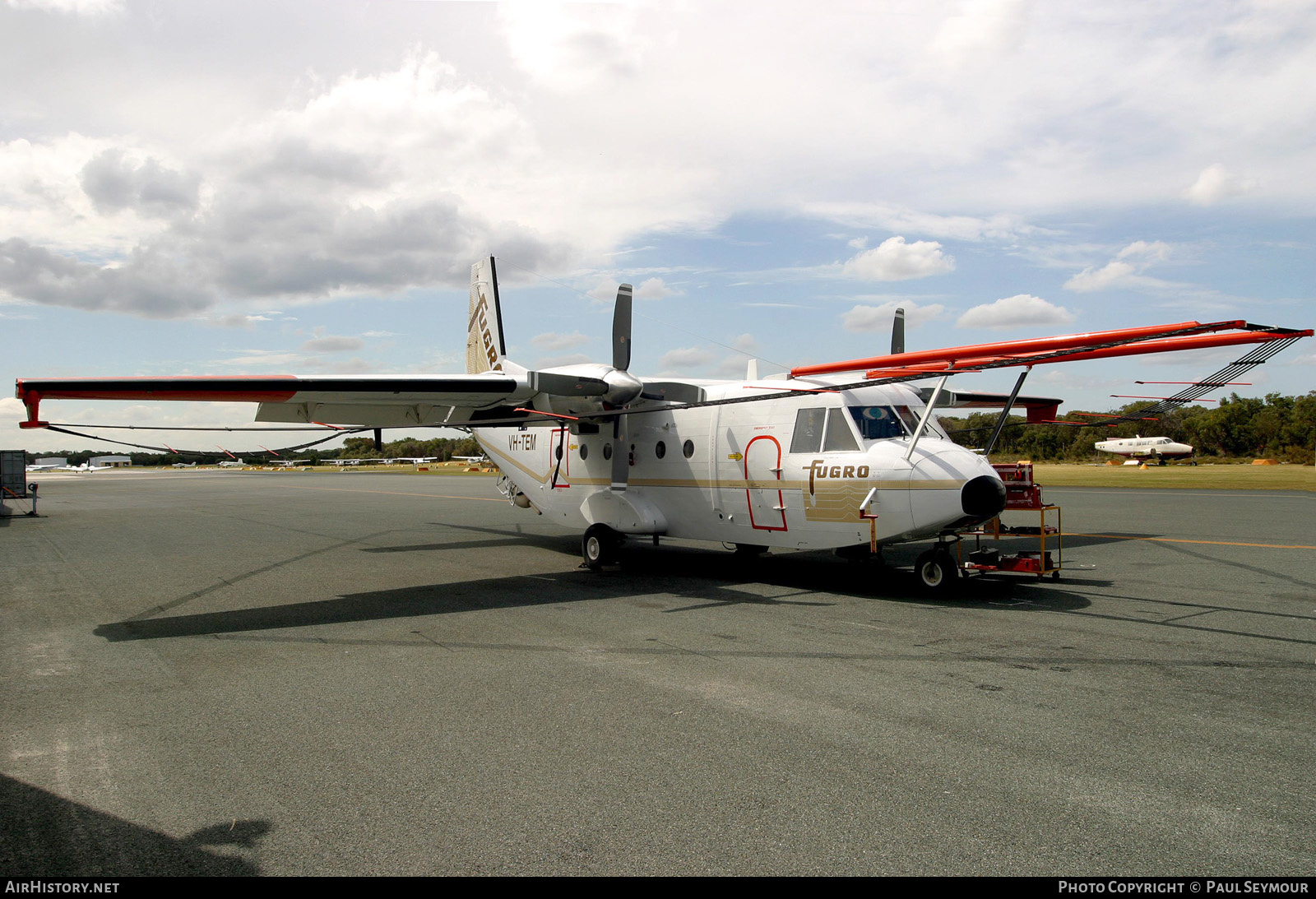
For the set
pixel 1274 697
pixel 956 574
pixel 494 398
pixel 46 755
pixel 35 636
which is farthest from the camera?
pixel 494 398

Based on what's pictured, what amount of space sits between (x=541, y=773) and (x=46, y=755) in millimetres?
3259

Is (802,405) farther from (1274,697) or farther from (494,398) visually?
(1274,697)

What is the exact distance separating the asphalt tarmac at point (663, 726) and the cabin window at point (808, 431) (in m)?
2.08

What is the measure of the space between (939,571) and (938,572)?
0.03 m

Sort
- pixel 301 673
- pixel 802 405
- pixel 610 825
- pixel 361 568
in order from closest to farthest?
pixel 610 825 → pixel 301 673 → pixel 802 405 → pixel 361 568

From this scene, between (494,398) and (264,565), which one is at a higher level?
(494,398)

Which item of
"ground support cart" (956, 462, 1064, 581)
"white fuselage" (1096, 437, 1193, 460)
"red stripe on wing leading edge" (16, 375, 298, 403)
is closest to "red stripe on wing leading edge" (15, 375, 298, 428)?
"red stripe on wing leading edge" (16, 375, 298, 403)

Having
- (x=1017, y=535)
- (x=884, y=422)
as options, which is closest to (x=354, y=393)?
(x=884, y=422)

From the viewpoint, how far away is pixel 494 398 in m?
12.3

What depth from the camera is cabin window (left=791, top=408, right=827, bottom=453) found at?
1119 centimetres

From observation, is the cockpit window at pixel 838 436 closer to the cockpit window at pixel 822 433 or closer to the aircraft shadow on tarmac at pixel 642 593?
the cockpit window at pixel 822 433

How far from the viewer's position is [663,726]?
5449 mm

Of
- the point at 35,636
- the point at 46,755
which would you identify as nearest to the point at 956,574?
the point at 46,755

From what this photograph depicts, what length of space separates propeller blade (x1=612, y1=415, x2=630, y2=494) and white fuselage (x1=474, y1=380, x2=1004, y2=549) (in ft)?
0.25
